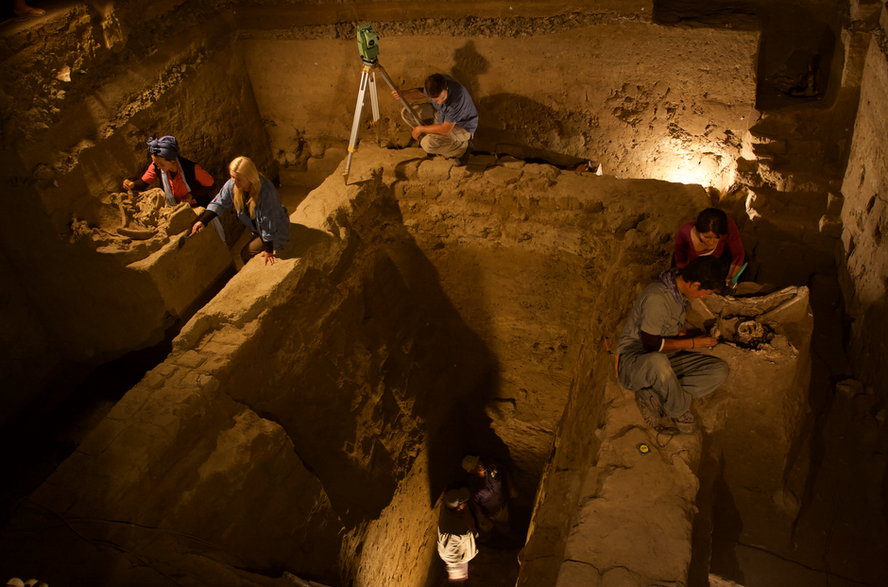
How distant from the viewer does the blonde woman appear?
13.3ft

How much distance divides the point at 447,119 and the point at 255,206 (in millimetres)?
1858

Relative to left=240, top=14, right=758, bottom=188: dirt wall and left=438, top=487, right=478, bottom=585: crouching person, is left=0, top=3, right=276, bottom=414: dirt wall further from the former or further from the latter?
left=438, top=487, right=478, bottom=585: crouching person

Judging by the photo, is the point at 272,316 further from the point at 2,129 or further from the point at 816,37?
the point at 816,37

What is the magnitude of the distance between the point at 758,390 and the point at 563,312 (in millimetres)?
2101

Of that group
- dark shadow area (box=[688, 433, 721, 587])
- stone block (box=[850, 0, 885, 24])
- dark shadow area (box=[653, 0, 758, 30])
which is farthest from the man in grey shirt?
stone block (box=[850, 0, 885, 24])

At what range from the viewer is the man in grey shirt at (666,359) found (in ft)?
11.6

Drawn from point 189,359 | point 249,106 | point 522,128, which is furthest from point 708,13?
point 189,359

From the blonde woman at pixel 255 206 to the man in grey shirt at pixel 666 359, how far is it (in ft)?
8.07

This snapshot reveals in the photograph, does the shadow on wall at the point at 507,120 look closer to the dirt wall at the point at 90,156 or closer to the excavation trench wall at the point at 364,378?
the excavation trench wall at the point at 364,378

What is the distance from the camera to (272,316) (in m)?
4.27

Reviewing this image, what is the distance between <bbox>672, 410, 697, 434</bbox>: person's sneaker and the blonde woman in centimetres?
291

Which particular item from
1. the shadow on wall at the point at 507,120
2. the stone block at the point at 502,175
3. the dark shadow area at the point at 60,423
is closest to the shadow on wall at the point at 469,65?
the shadow on wall at the point at 507,120

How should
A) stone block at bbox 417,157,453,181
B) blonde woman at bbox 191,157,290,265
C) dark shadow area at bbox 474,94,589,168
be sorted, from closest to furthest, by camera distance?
blonde woman at bbox 191,157,290,265 < stone block at bbox 417,157,453,181 < dark shadow area at bbox 474,94,589,168

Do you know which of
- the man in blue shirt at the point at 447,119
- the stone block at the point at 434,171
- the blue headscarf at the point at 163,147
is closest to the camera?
the blue headscarf at the point at 163,147
